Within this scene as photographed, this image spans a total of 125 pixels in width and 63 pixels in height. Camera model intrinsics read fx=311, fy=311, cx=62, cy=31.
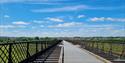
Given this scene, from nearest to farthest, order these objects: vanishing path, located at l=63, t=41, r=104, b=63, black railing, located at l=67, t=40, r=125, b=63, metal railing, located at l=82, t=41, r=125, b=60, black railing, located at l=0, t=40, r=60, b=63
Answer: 1. black railing, located at l=0, t=40, r=60, b=63
2. vanishing path, located at l=63, t=41, r=104, b=63
3. black railing, located at l=67, t=40, r=125, b=63
4. metal railing, located at l=82, t=41, r=125, b=60

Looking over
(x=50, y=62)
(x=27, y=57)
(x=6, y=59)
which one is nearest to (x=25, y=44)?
(x=27, y=57)

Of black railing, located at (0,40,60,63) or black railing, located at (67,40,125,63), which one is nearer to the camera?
black railing, located at (0,40,60,63)

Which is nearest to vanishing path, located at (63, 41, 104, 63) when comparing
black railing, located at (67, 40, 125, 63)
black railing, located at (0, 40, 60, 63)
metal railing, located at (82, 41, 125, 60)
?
black railing, located at (67, 40, 125, 63)

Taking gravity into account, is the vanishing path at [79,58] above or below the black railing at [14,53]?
below

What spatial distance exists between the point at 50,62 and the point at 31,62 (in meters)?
1.44

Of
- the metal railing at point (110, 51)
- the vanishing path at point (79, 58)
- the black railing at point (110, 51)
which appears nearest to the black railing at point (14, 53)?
the vanishing path at point (79, 58)

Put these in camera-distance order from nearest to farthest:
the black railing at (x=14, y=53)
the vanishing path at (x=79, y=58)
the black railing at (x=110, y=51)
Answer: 1. the black railing at (x=14, y=53)
2. the vanishing path at (x=79, y=58)
3. the black railing at (x=110, y=51)

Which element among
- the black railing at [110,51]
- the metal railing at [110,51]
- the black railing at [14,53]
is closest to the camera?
the black railing at [14,53]

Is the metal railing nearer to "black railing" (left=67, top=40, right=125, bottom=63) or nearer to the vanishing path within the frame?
"black railing" (left=67, top=40, right=125, bottom=63)

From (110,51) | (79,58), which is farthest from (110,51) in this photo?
(79,58)

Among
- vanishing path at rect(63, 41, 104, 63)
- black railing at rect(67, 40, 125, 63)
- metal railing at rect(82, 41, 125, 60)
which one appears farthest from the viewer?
metal railing at rect(82, 41, 125, 60)

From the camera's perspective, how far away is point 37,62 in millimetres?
20812

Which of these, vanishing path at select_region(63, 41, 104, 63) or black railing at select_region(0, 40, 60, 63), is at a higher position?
black railing at select_region(0, 40, 60, 63)

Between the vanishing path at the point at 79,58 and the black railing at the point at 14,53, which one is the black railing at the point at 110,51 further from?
the black railing at the point at 14,53
